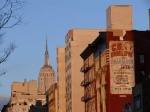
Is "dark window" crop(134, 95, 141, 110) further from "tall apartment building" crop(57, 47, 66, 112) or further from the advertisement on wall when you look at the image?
"tall apartment building" crop(57, 47, 66, 112)

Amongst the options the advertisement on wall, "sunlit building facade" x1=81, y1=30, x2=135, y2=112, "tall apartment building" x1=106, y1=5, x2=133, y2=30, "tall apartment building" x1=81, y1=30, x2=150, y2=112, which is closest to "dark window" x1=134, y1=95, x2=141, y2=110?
A: "sunlit building facade" x1=81, y1=30, x2=135, y2=112

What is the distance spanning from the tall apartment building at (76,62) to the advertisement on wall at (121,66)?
48.4 m

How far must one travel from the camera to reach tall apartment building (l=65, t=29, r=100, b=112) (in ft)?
541

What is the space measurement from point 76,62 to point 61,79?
23.7 m

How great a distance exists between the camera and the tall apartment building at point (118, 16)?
14200cm

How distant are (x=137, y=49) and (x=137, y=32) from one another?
3211 millimetres

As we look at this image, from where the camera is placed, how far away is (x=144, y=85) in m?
86.9

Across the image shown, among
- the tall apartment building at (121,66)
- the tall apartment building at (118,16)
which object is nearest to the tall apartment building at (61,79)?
the tall apartment building at (118,16)

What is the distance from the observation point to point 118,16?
144 m

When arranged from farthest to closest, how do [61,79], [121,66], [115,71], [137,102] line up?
[61,79]
[115,71]
[121,66]
[137,102]

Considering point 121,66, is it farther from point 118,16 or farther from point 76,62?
point 76,62

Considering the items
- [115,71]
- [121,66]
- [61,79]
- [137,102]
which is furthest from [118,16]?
[137,102]

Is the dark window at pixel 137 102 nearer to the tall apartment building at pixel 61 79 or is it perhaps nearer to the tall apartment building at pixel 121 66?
the tall apartment building at pixel 121 66

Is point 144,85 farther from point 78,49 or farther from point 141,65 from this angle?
point 78,49
